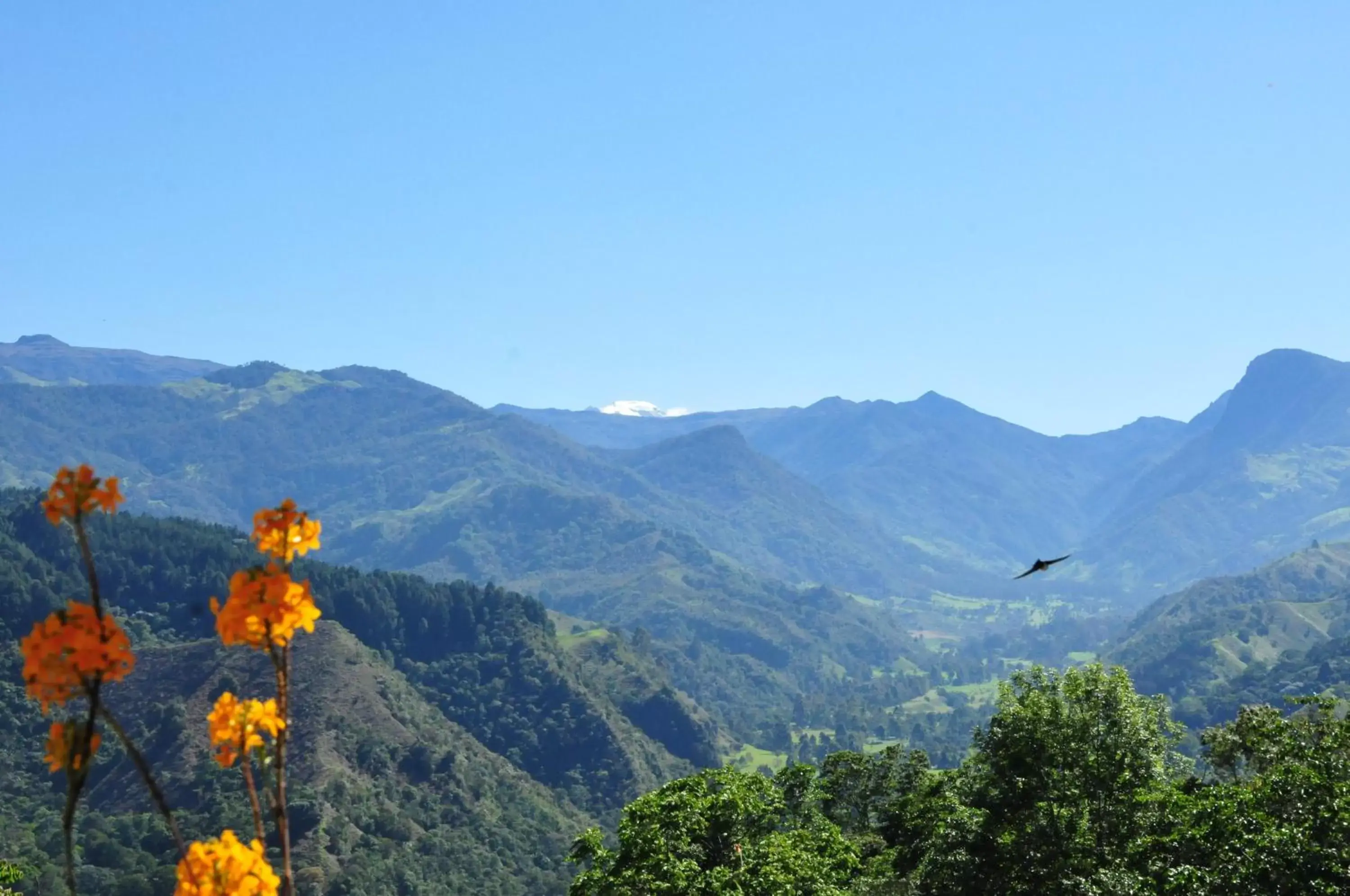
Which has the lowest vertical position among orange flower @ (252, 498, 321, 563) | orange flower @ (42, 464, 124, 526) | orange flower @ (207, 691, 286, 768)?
orange flower @ (207, 691, 286, 768)

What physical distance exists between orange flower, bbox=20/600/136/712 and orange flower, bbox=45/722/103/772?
7.1 inches

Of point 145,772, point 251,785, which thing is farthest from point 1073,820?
point 145,772

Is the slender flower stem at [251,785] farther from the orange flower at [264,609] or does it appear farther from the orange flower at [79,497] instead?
the orange flower at [79,497]

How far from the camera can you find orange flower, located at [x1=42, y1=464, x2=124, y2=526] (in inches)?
241

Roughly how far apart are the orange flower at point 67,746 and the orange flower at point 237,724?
934 millimetres

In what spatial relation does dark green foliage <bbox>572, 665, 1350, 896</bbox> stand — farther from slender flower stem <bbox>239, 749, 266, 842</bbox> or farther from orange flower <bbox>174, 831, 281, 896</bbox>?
slender flower stem <bbox>239, 749, 266, 842</bbox>

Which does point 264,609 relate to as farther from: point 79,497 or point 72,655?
point 79,497

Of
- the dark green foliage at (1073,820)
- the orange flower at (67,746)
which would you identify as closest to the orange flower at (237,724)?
the orange flower at (67,746)

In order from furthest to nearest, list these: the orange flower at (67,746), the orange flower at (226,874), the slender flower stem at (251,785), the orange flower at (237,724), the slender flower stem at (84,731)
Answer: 1. the orange flower at (237,724)
2. the orange flower at (226,874)
3. the slender flower stem at (251,785)
4. the orange flower at (67,746)
5. the slender flower stem at (84,731)

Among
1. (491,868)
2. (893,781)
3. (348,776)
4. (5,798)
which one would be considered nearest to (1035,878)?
(893,781)

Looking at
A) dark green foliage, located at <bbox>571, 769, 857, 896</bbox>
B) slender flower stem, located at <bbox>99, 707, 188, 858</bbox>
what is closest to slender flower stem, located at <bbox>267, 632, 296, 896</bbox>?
slender flower stem, located at <bbox>99, 707, 188, 858</bbox>

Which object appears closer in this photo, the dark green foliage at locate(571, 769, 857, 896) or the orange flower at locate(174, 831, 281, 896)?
the orange flower at locate(174, 831, 281, 896)

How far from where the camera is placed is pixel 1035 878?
3369 centimetres

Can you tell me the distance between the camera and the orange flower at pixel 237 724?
6844 mm
